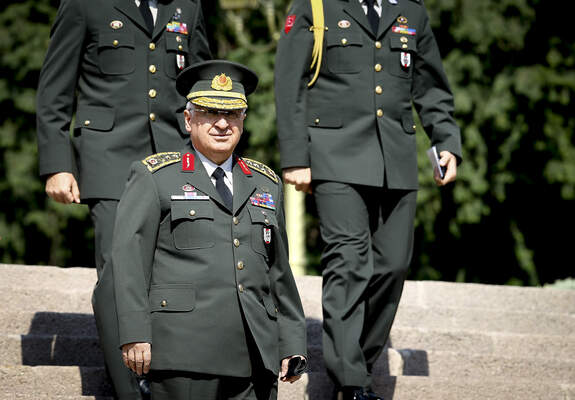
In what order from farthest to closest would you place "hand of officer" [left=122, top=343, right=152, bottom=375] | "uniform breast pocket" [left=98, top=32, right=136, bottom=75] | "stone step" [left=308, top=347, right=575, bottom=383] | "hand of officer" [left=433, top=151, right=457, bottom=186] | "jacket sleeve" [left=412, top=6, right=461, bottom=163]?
"stone step" [left=308, top=347, right=575, bottom=383] < "jacket sleeve" [left=412, top=6, right=461, bottom=163] < "hand of officer" [left=433, top=151, right=457, bottom=186] < "uniform breast pocket" [left=98, top=32, right=136, bottom=75] < "hand of officer" [left=122, top=343, right=152, bottom=375]

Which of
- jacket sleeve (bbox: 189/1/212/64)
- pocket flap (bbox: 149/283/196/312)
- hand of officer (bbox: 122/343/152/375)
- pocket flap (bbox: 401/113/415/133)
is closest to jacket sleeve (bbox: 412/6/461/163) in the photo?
pocket flap (bbox: 401/113/415/133)

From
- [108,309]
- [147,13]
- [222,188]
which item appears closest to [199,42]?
[147,13]

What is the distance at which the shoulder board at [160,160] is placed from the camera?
13.7ft

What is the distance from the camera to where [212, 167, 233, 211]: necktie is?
421 cm

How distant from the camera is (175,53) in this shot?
542 centimetres

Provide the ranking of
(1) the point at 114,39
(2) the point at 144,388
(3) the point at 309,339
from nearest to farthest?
(2) the point at 144,388, (1) the point at 114,39, (3) the point at 309,339

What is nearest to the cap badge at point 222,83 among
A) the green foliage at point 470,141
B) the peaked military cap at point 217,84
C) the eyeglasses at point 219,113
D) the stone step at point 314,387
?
the peaked military cap at point 217,84

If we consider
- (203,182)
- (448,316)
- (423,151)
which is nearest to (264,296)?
(203,182)

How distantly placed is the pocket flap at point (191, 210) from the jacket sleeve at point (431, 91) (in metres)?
2.10

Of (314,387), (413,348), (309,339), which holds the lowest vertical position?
(413,348)

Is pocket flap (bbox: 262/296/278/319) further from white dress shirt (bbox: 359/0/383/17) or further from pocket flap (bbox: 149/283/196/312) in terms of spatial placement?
white dress shirt (bbox: 359/0/383/17)

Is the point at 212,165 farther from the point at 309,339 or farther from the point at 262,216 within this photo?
the point at 309,339

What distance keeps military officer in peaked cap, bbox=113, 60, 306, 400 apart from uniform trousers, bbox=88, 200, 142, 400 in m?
0.22

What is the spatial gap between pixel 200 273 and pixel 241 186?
0.41 m
